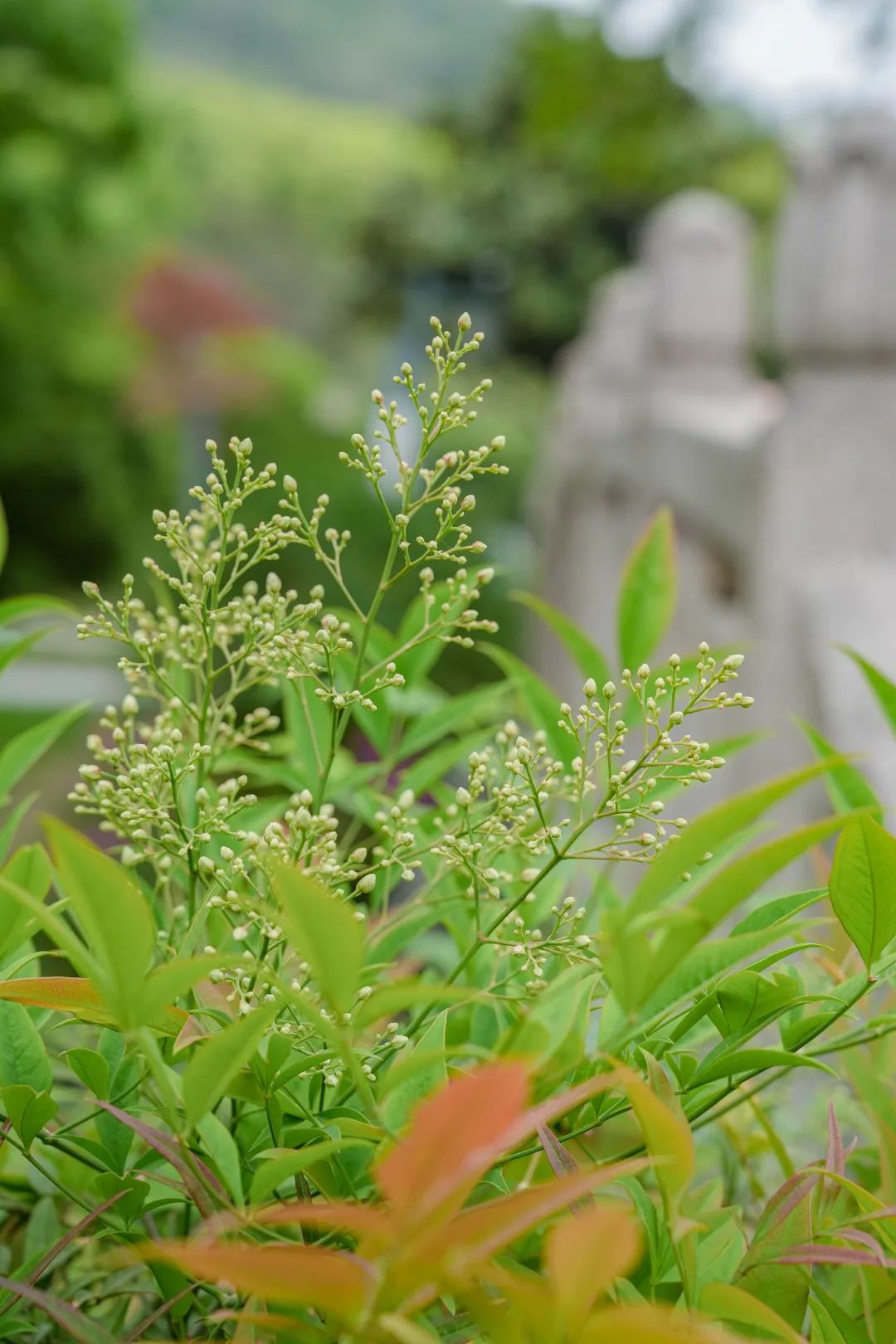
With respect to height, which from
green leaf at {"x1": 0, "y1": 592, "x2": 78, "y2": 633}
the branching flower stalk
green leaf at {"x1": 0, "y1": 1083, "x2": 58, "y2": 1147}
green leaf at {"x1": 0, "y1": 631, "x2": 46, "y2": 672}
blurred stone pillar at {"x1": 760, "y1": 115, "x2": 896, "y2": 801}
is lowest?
green leaf at {"x1": 0, "y1": 1083, "x2": 58, "y2": 1147}

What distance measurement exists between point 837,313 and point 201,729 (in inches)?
49.8

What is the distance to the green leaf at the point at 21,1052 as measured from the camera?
0.43m

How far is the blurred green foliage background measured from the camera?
350 inches

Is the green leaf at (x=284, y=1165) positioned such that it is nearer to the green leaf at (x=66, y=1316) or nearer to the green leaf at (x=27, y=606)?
the green leaf at (x=66, y=1316)

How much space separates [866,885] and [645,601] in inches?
10.4

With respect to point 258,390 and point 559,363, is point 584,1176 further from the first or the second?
point 258,390

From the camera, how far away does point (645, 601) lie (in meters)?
0.64

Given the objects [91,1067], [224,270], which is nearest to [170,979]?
[91,1067]

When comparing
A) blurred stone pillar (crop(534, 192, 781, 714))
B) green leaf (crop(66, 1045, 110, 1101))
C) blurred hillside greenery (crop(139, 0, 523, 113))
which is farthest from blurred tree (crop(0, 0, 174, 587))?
blurred hillside greenery (crop(139, 0, 523, 113))

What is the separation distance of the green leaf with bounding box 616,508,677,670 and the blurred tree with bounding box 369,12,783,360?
36.3ft

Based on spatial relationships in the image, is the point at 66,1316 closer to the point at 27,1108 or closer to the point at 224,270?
the point at 27,1108

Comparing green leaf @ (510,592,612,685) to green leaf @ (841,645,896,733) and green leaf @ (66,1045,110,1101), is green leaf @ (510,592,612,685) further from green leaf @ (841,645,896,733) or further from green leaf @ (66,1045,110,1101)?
green leaf @ (66,1045,110,1101)

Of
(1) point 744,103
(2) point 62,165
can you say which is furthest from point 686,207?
(1) point 744,103

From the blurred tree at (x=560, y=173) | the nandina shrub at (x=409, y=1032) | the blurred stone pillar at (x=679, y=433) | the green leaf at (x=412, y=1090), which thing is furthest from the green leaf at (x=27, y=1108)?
the blurred tree at (x=560, y=173)
